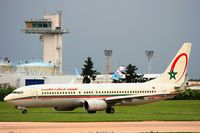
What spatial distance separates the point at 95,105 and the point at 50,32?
273 ft

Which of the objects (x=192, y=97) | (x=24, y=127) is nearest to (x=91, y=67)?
(x=192, y=97)

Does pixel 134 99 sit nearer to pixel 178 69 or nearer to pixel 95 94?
pixel 95 94

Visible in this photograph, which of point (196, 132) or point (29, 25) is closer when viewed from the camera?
point (196, 132)

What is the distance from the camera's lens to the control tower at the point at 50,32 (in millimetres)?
142750

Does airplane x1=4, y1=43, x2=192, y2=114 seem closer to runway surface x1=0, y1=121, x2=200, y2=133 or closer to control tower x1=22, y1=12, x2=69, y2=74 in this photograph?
runway surface x1=0, y1=121, x2=200, y2=133

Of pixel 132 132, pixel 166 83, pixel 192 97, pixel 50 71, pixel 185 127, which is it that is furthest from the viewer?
pixel 50 71

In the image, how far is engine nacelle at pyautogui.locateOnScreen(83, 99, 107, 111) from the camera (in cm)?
6194

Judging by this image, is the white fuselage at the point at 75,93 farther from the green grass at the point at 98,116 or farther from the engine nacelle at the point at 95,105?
the engine nacelle at the point at 95,105

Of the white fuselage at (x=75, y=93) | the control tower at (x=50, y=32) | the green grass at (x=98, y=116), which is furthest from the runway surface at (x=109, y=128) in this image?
the control tower at (x=50, y=32)

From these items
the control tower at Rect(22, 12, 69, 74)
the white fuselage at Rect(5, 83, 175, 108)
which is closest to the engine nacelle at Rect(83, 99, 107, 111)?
the white fuselage at Rect(5, 83, 175, 108)

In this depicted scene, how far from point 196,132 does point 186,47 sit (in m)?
35.4

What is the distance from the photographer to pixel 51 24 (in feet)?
472

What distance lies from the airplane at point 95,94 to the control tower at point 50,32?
76.5 m

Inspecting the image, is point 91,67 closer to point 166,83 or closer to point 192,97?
point 192,97
